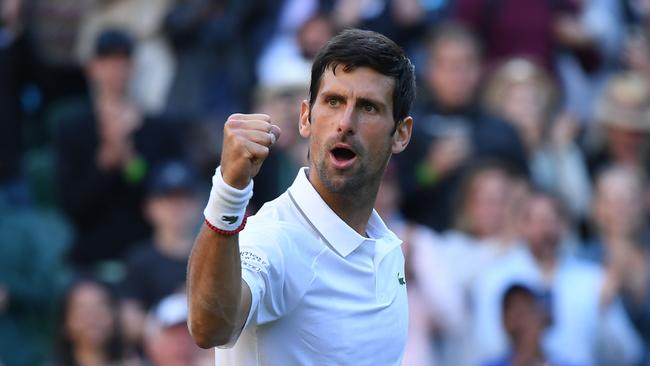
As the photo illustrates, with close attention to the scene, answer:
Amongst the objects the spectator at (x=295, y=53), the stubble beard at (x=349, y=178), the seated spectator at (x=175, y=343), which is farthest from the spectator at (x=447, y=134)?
the stubble beard at (x=349, y=178)

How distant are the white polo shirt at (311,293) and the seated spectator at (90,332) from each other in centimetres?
446

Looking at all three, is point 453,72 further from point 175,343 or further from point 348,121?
point 348,121

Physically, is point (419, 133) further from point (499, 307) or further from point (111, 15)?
point (111, 15)

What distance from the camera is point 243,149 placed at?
3.55m

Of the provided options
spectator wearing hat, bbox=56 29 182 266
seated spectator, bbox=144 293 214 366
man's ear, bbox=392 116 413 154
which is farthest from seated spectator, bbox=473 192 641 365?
man's ear, bbox=392 116 413 154

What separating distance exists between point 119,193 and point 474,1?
128 inches

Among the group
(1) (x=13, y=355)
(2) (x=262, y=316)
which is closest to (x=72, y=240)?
(1) (x=13, y=355)

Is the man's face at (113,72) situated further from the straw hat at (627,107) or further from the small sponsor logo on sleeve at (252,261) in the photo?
the small sponsor logo on sleeve at (252,261)

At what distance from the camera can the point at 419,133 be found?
9.84 meters

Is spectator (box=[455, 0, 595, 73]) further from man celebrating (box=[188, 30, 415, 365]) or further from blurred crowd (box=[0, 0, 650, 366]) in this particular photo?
man celebrating (box=[188, 30, 415, 365])

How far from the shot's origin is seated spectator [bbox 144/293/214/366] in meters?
8.12

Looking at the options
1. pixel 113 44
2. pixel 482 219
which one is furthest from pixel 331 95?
pixel 113 44

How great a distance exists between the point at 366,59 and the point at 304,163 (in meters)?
5.58

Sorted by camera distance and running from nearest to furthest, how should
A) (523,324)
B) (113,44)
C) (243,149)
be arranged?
(243,149) → (523,324) → (113,44)
